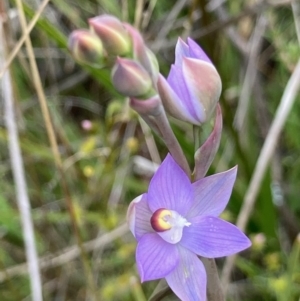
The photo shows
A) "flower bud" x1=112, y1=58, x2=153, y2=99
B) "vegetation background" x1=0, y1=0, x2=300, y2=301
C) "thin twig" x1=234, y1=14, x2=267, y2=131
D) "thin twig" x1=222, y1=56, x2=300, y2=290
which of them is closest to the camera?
"flower bud" x1=112, y1=58, x2=153, y2=99

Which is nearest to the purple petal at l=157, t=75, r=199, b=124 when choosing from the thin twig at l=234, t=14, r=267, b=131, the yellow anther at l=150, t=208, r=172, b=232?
→ the yellow anther at l=150, t=208, r=172, b=232

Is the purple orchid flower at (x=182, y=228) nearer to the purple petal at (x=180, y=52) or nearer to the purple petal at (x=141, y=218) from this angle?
the purple petal at (x=141, y=218)

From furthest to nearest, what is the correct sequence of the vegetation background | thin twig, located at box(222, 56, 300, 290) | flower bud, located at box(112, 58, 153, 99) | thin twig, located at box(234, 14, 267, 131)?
thin twig, located at box(234, 14, 267, 131), the vegetation background, thin twig, located at box(222, 56, 300, 290), flower bud, located at box(112, 58, 153, 99)

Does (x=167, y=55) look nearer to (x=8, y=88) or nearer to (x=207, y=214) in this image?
(x=8, y=88)

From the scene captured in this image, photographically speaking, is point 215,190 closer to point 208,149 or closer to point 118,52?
point 208,149

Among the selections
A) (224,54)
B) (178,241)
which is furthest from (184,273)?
(224,54)

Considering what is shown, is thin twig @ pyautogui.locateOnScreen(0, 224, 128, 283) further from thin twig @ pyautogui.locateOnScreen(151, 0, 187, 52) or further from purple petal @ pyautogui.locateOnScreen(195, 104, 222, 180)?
purple petal @ pyautogui.locateOnScreen(195, 104, 222, 180)

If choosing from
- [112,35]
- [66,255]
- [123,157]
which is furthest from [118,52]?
[123,157]
